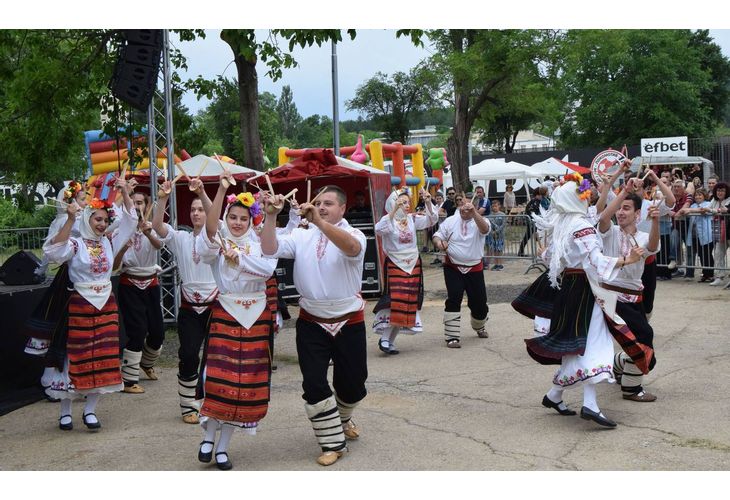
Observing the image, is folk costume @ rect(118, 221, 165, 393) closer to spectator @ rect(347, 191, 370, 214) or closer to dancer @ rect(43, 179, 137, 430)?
dancer @ rect(43, 179, 137, 430)

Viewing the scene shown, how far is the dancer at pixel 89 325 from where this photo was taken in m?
6.45

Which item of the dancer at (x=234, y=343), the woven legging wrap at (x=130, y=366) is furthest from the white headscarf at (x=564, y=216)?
the woven legging wrap at (x=130, y=366)

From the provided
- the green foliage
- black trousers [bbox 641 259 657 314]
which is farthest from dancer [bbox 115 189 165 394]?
the green foliage

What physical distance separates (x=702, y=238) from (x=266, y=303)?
1003 centimetres

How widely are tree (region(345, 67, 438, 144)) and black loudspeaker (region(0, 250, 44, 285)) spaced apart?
1251 inches

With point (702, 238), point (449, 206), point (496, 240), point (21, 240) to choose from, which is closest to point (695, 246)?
point (702, 238)

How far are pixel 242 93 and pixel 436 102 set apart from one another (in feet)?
53.5

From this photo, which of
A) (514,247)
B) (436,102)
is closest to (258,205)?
(514,247)

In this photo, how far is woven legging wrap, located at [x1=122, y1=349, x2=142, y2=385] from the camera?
7730 millimetres

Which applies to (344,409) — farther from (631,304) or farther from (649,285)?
(649,285)

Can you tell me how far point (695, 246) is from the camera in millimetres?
13836

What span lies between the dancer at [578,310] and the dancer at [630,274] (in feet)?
0.82

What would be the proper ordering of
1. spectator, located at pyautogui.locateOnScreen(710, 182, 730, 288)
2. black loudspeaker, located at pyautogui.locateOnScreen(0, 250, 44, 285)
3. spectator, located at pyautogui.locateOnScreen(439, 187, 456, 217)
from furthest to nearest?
spectator, located at pyautogui.locateOnScreen(439, 187, 456, 217) < spectator, located at pyautogui.locateOnScreen(710, 182, 730, 288) < black loudspeaker, located at pyautogui.locateOnScreen(0, 250, 44, 285)

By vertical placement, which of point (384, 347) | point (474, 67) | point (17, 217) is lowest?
point (384, 347)
